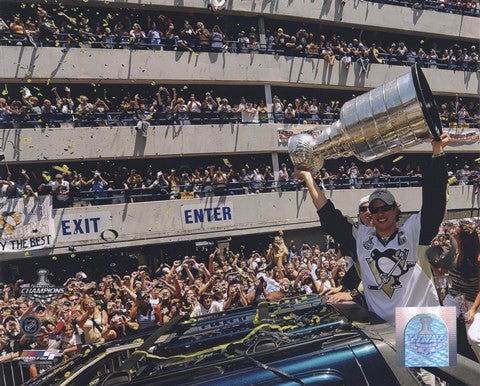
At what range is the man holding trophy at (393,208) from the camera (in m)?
2.72

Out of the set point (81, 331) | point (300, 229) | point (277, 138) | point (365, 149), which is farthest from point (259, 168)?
point (365, 149)

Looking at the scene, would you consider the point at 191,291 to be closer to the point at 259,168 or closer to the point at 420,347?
the point at 420,347

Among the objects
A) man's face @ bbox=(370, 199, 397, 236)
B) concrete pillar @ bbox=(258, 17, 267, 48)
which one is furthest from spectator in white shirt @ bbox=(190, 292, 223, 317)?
concrete pillar @ bbox=(258, 17, 267, 48)

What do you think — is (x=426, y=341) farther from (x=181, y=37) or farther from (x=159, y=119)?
(x=181, y=37)

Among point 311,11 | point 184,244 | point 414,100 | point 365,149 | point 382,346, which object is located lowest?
point 184,244

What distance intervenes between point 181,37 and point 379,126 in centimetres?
1695

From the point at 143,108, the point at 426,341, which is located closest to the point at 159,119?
the point at 143,108

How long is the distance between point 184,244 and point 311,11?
12611 millimetres

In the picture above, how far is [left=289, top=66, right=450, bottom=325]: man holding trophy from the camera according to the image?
2723 mm

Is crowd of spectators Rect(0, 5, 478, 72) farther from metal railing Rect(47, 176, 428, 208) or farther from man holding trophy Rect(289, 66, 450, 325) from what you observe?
man holding trophy Rect(289, 66, 450, 325)

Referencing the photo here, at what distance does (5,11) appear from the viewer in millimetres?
17156

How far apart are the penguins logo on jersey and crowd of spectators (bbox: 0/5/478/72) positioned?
16.7 m

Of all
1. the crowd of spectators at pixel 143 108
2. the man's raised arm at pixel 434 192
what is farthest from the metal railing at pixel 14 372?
the crowd of spectators at pixel 143 108

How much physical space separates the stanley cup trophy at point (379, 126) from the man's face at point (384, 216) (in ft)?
1.73
